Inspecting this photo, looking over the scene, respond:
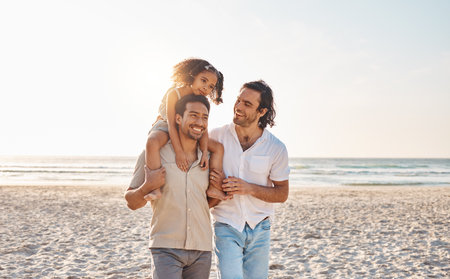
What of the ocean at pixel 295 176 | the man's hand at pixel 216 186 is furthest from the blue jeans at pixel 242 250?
the ocean at pixel 295 176

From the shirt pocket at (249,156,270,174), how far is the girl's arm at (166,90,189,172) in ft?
2.12

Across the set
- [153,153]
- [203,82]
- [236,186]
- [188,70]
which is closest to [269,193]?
[236,186]

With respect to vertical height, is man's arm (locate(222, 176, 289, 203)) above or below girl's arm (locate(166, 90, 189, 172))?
below

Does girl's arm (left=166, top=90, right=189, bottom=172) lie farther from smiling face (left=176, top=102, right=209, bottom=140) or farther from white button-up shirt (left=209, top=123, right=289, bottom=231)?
white button-up shirt (left=209, top=123, right=289, bottom=231)

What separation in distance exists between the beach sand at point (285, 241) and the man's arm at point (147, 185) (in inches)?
146

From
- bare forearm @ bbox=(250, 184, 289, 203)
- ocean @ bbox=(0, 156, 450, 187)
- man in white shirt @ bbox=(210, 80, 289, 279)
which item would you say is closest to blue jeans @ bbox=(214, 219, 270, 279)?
man in white shirt @ bbox=(210, 80, 289, 279)

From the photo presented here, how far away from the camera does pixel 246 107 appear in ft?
10.5

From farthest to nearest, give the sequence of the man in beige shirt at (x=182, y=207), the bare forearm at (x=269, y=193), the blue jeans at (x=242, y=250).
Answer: the bare forearm at (x=269, y=193), the blue jeans at (x=242, y=250), the man in beige shirt at (x=182, y=207)

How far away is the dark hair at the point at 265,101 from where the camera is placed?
3.27 metres

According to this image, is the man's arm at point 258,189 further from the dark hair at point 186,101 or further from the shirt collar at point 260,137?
the dark hair at point 186,101

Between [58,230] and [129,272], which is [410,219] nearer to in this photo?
[129,272]

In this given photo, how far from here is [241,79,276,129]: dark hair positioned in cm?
327

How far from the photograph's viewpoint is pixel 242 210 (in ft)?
9.99

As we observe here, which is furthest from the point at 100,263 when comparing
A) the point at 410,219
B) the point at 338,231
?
the point at 410,219
